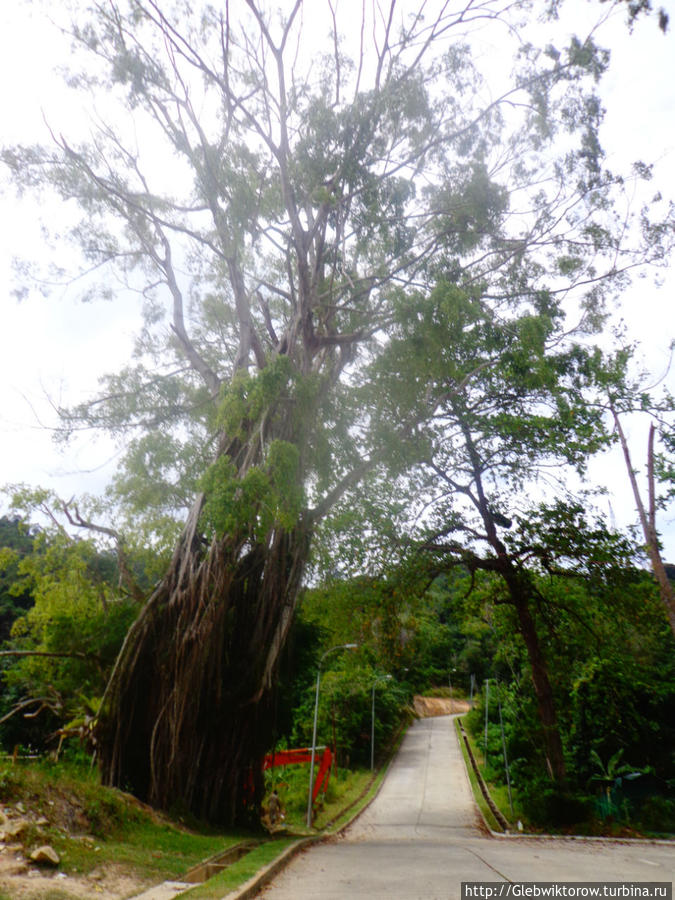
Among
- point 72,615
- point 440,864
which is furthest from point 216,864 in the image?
point 72,615

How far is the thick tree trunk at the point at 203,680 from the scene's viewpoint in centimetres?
933

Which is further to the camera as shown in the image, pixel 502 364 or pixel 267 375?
pixel 502 364

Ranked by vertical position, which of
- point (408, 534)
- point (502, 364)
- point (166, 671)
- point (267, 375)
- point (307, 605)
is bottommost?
point (166, 671)

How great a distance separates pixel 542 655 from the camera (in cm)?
1559

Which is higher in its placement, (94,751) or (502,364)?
(502,364)

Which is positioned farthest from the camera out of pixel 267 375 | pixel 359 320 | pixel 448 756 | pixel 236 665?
pixel 448 756

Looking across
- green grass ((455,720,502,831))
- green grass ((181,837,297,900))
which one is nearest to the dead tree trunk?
green grass ((455,720,502,831))

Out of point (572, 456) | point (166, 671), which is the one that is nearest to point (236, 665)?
point (166, 671)

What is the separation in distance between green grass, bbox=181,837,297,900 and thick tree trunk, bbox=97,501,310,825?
1.58 metres

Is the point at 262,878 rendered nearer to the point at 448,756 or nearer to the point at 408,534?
the point at 408,534

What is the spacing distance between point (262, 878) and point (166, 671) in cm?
378

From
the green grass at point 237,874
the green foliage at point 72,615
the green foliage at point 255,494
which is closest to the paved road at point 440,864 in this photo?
the green grass at point 237,874

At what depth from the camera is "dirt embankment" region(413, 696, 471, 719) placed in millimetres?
44750

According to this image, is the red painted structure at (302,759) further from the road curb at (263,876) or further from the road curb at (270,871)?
the road curb at (263,876)
